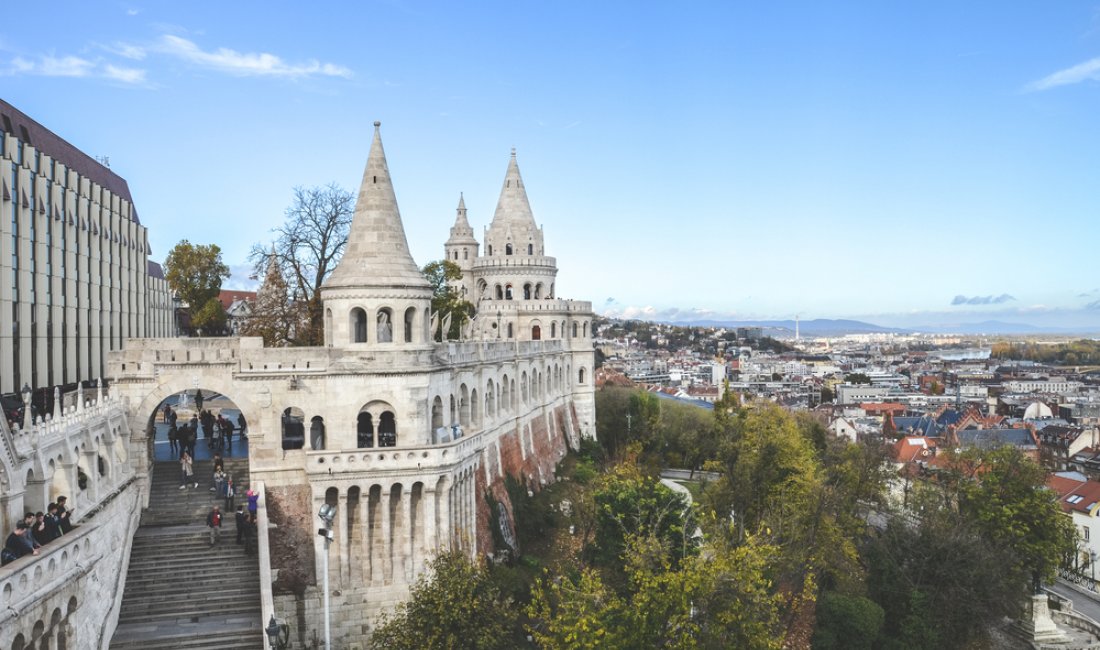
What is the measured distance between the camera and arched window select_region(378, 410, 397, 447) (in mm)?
28672

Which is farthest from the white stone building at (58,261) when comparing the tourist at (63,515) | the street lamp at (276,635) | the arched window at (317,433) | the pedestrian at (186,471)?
the tourist at (63,515)

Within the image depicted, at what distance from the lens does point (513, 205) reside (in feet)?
194

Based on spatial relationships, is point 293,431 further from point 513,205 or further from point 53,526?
point 513,205

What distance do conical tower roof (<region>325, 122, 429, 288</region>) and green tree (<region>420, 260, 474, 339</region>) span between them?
22.7 m

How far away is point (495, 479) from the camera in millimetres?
35438

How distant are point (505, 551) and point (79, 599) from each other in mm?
17372

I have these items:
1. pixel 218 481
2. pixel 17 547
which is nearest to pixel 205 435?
pixel 218 481

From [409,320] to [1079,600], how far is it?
39.2m

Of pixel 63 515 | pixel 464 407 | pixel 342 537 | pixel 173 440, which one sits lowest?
pixel 342 537

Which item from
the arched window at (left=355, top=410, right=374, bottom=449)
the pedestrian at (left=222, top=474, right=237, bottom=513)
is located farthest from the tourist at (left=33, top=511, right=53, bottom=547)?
the arched window at (left=355, top=410, right=374, bottom=449)

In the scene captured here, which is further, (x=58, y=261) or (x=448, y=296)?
(x=448, y=296)

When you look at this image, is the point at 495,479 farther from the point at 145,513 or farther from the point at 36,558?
the point at 36,558

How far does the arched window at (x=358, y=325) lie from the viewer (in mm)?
27859

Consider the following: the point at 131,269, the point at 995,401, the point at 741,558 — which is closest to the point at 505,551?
the point at 741,558
